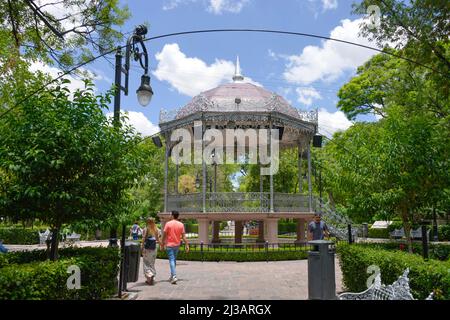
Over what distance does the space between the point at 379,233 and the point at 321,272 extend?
32.1 metres

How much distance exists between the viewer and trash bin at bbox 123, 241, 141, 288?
909cm

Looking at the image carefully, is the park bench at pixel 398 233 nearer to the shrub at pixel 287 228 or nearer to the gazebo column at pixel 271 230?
the shrub at pixel 287 228

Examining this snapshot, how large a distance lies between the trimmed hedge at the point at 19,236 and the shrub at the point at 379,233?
28.8m

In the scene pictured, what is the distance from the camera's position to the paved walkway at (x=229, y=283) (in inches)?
347

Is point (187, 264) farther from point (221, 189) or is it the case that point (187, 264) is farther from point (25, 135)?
point (221, 189)

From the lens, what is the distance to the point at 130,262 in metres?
9.38

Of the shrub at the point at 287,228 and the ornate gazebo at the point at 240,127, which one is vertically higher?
the ornate gazebo at the point at 240,127

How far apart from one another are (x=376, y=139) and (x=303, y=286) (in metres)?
4.82

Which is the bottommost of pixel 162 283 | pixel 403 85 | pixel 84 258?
pixel 162 283

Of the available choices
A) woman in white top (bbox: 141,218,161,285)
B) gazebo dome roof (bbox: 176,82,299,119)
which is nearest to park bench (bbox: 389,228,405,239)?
gazebo dome roof (bbox: 176,82,299,119)

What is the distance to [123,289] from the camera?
29.7 ft

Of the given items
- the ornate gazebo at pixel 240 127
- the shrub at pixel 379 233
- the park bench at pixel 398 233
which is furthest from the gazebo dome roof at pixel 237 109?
the shrub at pixel 379 233
